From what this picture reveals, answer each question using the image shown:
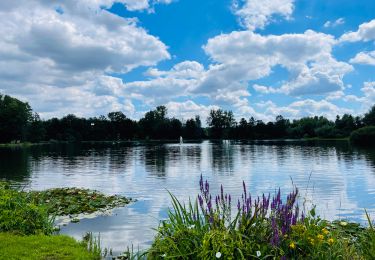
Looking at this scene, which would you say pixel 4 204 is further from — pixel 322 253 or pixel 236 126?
pixel 236 126

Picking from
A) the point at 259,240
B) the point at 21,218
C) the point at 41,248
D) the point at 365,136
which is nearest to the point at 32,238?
the point at 41,248

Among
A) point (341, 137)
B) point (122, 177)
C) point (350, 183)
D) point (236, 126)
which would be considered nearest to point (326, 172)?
point (350, 183)

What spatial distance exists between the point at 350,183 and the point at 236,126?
162 metres

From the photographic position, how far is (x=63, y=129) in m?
178

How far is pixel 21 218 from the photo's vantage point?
12.0 m

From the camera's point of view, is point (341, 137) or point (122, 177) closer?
point (122, 177)

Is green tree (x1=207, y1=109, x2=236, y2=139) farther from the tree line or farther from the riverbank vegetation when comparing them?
the riverbank vegetation

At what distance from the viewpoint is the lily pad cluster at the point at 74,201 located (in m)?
17.7

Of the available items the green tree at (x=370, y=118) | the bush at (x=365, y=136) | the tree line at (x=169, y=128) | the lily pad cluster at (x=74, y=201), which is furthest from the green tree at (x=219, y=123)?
the lily pad cluster at (x=74, y=201)

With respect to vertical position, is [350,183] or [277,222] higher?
[277,222]

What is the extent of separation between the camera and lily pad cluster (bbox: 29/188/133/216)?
17.7 meters


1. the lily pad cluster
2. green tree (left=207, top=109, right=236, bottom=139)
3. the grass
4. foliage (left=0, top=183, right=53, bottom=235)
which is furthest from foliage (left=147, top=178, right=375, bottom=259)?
green tree (left=207, top=109, right=236, bottom=139)

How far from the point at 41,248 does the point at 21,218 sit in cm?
267

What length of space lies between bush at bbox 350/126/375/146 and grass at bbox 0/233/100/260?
98.4 meters
